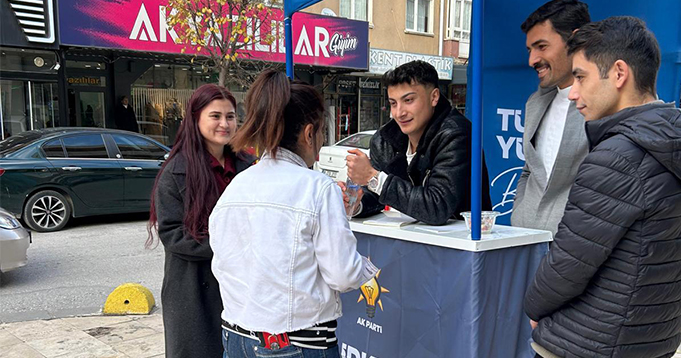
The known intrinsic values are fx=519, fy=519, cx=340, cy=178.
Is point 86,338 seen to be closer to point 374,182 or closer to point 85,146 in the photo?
point 374,182

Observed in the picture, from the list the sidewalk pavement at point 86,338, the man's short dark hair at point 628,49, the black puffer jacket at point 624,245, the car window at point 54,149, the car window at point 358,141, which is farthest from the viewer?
the car window at point 358,141

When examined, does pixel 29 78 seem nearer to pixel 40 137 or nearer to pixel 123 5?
pixel 123 5

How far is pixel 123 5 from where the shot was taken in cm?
1092

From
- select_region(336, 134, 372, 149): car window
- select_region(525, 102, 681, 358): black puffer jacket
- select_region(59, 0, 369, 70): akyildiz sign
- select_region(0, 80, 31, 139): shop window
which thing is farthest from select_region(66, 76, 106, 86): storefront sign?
select_region(525, 102, 681, 358): black puffer jacket

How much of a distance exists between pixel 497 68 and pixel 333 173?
23.6ft

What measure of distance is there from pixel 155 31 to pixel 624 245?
11590mm

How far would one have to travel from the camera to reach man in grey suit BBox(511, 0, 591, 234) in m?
2.28

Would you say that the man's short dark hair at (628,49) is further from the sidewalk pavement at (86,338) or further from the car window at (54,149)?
the car window at (54,149)

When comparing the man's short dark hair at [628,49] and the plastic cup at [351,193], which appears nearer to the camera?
the man's short dark hair at [628,49]

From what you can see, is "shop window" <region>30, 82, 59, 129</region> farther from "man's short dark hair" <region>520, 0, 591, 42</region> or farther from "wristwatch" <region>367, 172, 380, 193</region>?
"man's short dark hair" <region>520, 0, 591, 42</region>

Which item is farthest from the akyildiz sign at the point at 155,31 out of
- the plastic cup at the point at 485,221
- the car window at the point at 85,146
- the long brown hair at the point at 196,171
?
the plastic cup at the point at 485,221

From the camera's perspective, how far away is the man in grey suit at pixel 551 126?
2.28 metres

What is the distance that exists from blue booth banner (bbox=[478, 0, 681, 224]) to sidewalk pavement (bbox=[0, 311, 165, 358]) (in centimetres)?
284

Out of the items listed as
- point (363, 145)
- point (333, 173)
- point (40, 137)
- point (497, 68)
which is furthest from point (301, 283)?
point (363, 145)
